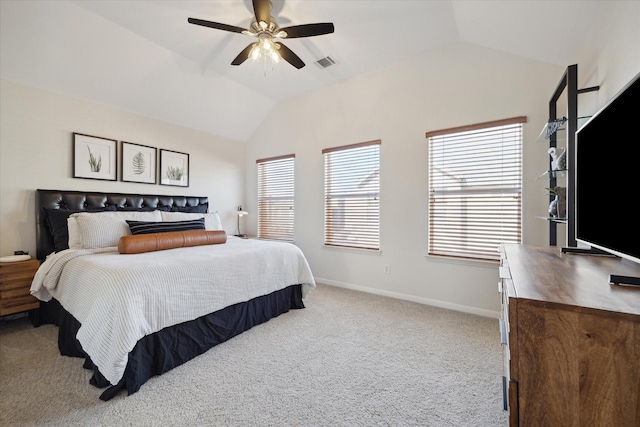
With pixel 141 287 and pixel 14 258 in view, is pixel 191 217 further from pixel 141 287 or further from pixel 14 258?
pixel 141 287

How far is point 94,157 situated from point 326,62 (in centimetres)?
313

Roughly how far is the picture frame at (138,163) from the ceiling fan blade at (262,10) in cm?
260

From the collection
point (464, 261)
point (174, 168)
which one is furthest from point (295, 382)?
point (174, 168)

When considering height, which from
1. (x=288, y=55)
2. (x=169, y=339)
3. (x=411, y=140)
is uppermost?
(x=288, y=55)

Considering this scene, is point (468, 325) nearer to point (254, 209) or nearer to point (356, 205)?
point (356, 205)

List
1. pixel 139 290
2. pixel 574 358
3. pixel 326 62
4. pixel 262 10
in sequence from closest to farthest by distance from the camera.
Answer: pixel 574 358, pixel 139 290, pixel 262 10, pixel 326 62

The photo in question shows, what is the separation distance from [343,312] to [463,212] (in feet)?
5.82

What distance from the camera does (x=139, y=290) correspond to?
1.79 meters

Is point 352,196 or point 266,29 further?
point 352,196

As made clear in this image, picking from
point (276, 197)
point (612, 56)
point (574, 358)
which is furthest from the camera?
point (276, 197)

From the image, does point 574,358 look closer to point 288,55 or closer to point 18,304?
point 288,55

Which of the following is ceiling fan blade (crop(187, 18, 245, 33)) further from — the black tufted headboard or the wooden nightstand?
the wooden nightstand

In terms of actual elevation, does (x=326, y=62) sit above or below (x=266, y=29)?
above

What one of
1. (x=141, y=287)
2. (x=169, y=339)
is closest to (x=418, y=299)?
(x=169, y=339)
